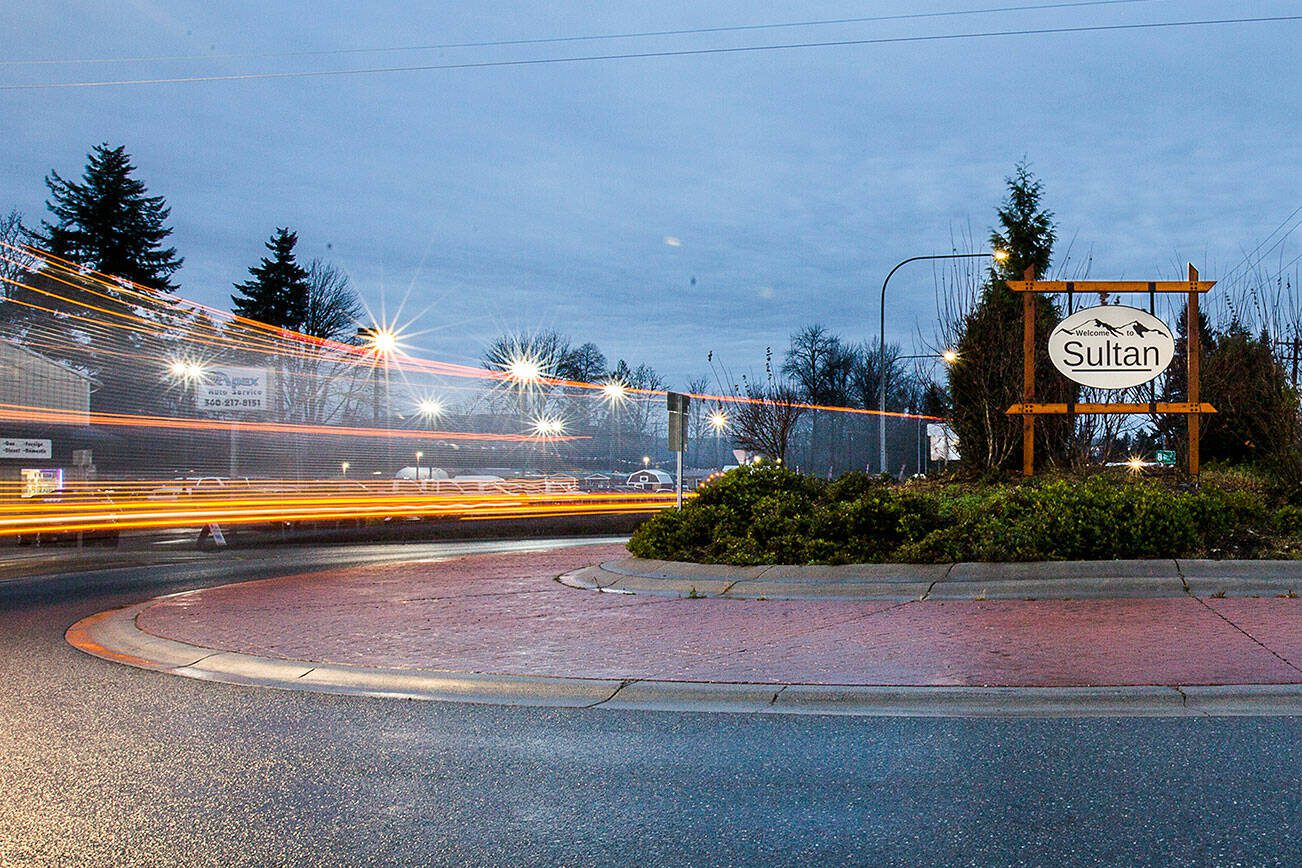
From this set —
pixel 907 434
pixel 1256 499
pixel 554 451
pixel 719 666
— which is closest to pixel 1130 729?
pixel 719 666

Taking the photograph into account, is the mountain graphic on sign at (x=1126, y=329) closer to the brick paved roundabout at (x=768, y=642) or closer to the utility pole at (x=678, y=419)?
the brick paved roundabout at (x=768, y=642)

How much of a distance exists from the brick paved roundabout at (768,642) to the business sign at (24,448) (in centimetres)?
1700

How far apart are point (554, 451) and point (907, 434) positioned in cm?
1441

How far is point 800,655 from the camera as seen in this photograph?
8.09 metres

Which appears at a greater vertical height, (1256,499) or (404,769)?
(1256,499)

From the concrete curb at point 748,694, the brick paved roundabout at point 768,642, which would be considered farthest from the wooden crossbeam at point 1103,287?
the concrete curb at point 748,694

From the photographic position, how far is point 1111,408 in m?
15.6

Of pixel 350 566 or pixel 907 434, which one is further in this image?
pixel 907 434

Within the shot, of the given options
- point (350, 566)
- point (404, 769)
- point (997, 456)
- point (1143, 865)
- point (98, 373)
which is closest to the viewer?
point (1143, 865)

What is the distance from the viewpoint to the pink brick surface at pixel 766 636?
7418 mm

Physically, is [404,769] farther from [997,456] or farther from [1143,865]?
[997,456]

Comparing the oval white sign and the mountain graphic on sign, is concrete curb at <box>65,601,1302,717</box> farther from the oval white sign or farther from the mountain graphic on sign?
the mountain graphic on sign

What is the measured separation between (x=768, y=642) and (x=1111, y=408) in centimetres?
926

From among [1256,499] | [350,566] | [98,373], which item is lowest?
[350,566]
